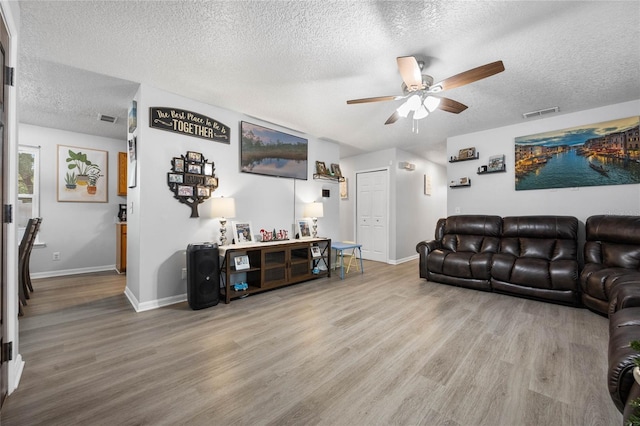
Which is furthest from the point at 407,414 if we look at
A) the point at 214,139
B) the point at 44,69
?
the point at 44,69

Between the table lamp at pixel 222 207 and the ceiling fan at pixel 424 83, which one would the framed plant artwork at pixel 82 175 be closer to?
the table lamp at pixel 222 207

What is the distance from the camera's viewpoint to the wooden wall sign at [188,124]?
3137 mm

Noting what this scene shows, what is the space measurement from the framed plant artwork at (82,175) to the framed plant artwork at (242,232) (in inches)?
125

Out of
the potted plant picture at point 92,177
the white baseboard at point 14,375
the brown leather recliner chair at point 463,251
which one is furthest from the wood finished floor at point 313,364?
the potted plant picture at point 92,177

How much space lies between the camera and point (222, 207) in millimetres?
3453

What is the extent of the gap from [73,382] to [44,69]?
3027 mm

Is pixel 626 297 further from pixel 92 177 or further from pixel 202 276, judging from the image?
pixel 92 177

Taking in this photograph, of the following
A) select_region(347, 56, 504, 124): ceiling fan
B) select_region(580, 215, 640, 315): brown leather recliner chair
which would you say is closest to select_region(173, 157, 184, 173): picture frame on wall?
select_region(347, 56, 504, 124): ceiling fan

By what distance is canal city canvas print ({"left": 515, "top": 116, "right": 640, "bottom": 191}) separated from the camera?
3.50m

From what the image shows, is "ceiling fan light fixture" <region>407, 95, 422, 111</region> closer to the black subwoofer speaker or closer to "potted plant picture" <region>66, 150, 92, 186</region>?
the black subwoofer speaker

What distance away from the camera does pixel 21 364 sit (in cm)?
188

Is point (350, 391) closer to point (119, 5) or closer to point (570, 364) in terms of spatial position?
point (570, 364)

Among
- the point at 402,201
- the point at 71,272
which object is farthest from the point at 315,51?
the point at 71,272

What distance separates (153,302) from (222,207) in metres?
1.36
